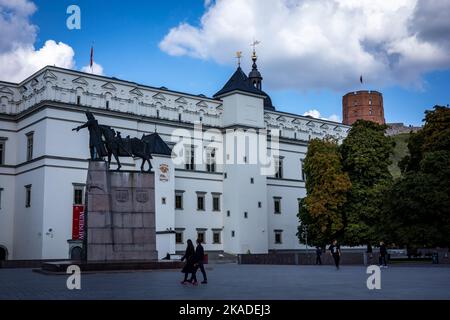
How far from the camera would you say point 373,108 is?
156 metres

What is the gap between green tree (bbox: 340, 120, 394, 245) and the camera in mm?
45469

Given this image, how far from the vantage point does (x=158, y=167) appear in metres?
51.7

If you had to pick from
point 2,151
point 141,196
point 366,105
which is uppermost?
point 366,105

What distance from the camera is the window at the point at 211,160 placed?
6006 cm

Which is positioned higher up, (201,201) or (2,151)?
(2,151)

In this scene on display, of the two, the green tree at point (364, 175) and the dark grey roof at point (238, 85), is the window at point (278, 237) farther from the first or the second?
the green tree at point (364, 175)

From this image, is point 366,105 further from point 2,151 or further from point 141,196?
point 141,196

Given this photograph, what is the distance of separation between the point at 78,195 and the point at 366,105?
120 metres

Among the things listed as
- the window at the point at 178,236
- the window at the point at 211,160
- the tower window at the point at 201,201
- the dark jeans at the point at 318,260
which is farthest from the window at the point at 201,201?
the dark jeans at the point at 318,260

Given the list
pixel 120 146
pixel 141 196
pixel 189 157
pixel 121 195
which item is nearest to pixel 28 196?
pixel 189 157

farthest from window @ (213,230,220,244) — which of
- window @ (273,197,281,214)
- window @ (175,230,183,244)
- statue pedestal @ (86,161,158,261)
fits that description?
statue pedestal @ (86,161,158,261)
